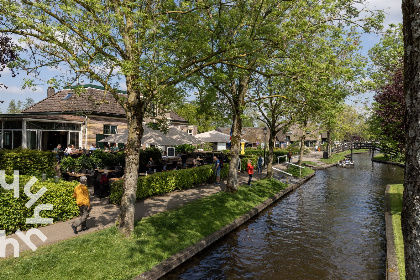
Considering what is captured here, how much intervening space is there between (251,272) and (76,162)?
13.1 m

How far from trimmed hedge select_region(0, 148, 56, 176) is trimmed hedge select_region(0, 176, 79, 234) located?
528cm

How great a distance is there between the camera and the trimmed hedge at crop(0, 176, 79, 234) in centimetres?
912

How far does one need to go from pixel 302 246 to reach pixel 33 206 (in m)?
9.69

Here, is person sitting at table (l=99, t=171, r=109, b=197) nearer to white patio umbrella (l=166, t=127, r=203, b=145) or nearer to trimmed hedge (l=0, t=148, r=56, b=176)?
trimmed hedge (l=0, t=148, r=56, b=176)

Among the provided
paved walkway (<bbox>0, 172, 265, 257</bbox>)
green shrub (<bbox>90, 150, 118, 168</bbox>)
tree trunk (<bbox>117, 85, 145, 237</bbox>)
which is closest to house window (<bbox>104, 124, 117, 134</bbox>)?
green shrub (<bbox>90, 150, 118, 168</bbox>)

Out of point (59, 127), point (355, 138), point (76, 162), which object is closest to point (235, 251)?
point (76, 162)

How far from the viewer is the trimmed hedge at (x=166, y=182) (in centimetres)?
1320

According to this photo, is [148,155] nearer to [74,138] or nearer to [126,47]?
[74,138]

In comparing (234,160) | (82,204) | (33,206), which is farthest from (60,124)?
(82,204)

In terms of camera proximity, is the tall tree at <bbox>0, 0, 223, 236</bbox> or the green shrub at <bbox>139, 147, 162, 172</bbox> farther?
the green shrub at <bbox>139, 147, 162, 172</bbox>

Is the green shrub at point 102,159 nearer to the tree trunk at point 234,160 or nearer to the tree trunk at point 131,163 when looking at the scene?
the tree trunk at point 234,160

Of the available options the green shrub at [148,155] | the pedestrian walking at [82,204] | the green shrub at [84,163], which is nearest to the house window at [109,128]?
the green shrub at [148,155]

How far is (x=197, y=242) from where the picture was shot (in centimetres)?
999

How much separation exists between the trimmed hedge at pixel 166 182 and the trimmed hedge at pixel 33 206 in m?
2.16
